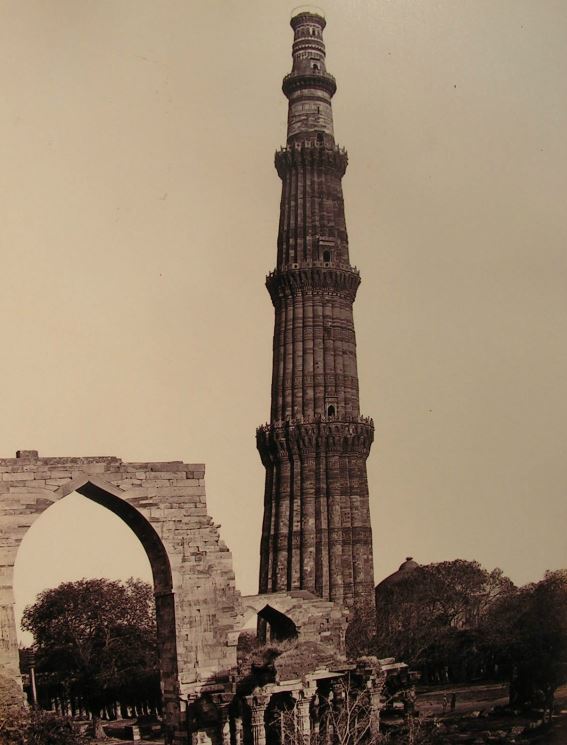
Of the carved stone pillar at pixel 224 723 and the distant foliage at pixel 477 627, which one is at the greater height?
the distant foliage at pixel 477 627

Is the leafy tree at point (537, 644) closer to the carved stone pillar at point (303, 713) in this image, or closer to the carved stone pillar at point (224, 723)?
the carved stone pillar at point (303, 713)

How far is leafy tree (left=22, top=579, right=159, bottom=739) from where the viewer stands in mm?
52344

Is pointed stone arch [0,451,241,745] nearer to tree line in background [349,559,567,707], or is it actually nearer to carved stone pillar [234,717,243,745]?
carved stone pillar [234,717,243,745]

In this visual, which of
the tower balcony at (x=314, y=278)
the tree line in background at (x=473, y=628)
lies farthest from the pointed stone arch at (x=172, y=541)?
the tower balcony at (x=314, y=278)

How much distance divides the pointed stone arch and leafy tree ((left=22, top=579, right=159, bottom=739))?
24773 mm

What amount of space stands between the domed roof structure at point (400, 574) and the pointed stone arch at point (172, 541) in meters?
34.0

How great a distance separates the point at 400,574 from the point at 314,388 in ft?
61.4

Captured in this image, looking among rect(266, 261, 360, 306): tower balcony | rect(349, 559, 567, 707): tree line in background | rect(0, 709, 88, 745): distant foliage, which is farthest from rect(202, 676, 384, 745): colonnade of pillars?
rect(266, 261, 360, 306): tower balcony

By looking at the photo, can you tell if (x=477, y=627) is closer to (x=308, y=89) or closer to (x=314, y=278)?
(x=314, y=278)

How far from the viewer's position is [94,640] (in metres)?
53.6

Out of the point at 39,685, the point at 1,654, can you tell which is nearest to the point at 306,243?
the point at 39,685

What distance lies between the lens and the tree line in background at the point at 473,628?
3819 cm

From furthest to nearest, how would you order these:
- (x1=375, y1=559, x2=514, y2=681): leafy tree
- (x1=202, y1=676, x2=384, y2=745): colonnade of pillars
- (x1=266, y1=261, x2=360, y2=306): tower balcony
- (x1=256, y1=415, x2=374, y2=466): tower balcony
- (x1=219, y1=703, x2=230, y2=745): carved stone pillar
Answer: (x1=266, y1=261, x2=360, y2=306): tower balcony, (x1=256, y1=415, x2=374, y2=466): tower balcony, (x1=375, y1=559, x2=514, y2=681): leafy tree, (x1=219, y1=703, x2=230, y2=745): carved stone pillar, (x1=202, y1=676, x2=384, y2=745): colonnade of pillars

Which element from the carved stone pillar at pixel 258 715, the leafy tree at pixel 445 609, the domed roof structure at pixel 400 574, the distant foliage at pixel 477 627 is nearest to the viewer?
the carved stone pillar at pixel 258 715
